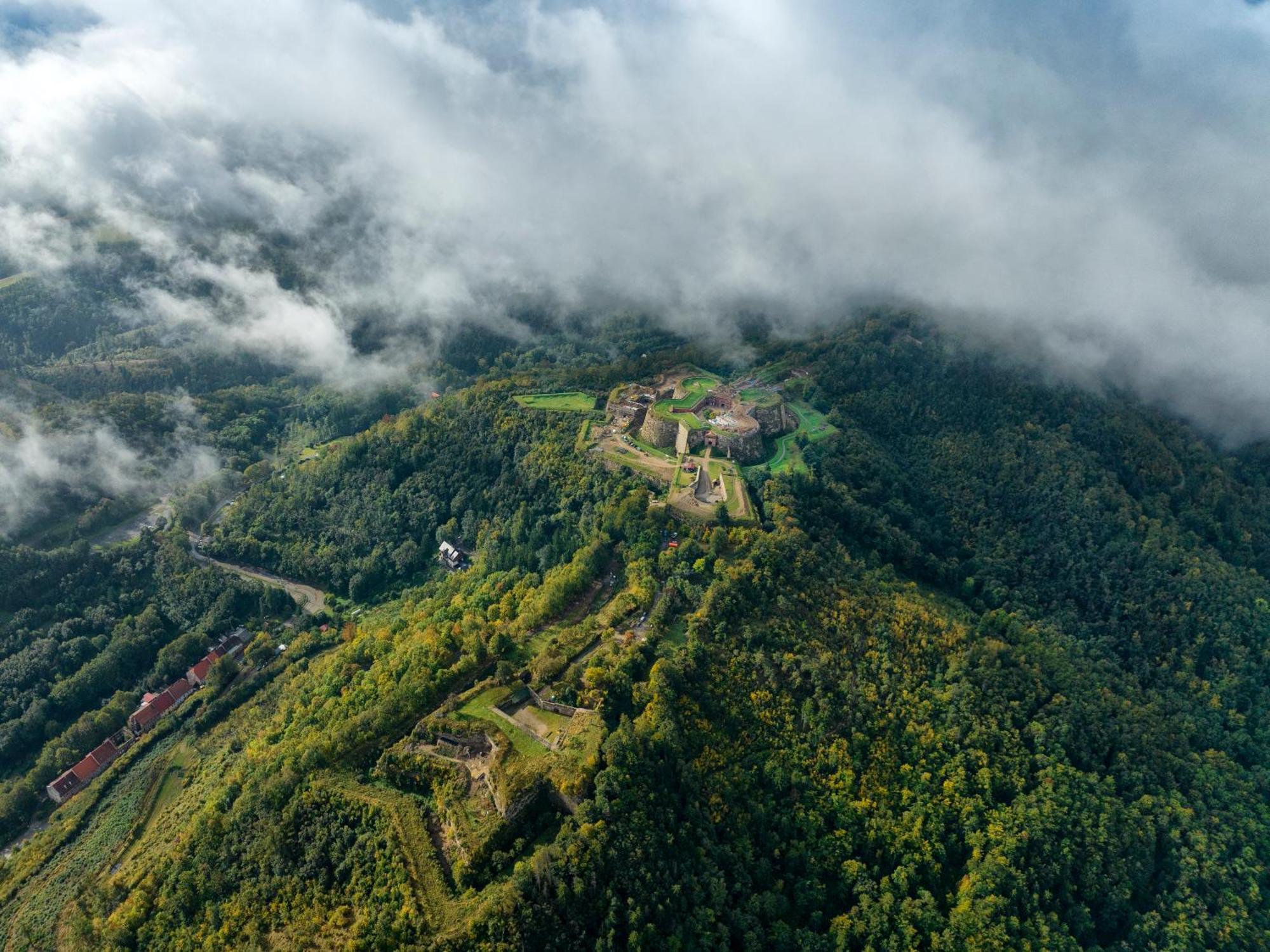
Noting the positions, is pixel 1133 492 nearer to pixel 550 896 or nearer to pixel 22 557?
pixel 550 896

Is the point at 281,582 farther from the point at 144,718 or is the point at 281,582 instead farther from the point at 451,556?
the point at 144,718

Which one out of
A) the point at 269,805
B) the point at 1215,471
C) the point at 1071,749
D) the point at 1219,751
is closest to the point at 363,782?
the point at 269,805

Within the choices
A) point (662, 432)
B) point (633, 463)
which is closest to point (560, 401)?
point (662, 432)

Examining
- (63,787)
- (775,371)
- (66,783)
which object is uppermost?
(775,371)

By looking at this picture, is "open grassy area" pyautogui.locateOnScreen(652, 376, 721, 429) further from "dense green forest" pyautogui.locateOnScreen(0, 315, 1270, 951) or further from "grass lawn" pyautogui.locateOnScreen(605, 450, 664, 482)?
"dense green forest" pyautogui.locateOnScreen(0, 315, 1270, 951)

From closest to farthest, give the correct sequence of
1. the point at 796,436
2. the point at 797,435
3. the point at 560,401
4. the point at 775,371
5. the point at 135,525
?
1. the point at 796,436
2. the point at 797,435
3. the point at 135,525
4. the point at 560,401
5. the point at 775,371

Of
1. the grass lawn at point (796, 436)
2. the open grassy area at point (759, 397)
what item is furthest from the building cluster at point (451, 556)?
the open grassy area at point (759, 397)

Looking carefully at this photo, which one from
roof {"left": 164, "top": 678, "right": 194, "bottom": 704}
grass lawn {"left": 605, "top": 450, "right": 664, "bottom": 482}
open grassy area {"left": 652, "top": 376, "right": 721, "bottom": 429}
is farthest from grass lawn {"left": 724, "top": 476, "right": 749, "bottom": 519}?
roof {"left": 164, "top": 678, "right": 194, "bottom": 704}
